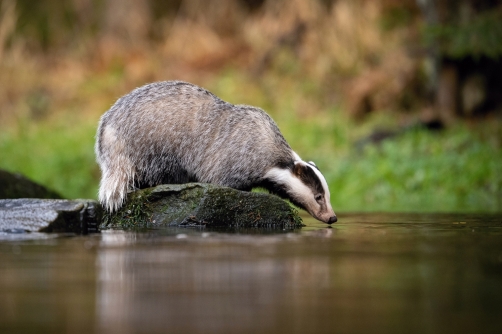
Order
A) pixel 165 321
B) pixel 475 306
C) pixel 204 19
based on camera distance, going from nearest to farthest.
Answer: pixel 165 321 < pixel 475 306 < pixel 204 19

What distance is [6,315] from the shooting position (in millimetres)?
2973

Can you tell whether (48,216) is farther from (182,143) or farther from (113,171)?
(182,143)

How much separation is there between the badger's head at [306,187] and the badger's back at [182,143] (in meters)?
0.11

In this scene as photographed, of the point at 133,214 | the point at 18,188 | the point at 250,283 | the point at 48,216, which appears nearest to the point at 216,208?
the point at 133,214

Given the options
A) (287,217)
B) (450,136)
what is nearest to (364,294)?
→ (287,217)

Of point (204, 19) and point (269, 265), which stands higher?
point (204, 19)

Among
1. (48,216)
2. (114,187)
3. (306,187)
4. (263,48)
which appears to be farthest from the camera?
(263,48)

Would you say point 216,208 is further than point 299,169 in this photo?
No

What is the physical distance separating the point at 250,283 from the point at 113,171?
140 inches

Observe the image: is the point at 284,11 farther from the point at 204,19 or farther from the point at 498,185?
the point at 498,185

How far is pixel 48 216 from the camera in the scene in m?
5.93

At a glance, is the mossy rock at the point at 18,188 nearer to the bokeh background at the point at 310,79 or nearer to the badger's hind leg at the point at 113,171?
the badger's hind leg at the point at 113,171

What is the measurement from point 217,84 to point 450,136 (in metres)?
6.14

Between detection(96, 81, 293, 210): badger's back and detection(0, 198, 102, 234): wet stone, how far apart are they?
66 centimetres
